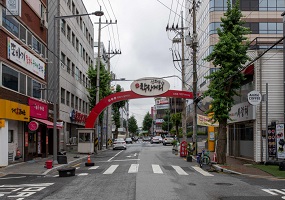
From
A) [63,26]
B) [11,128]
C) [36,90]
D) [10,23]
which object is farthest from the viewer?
[63,26]

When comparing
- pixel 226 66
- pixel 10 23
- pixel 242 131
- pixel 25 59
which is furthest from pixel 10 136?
pixel 242 131

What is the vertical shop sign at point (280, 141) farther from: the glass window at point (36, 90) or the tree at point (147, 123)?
the tree at point (147, 123)

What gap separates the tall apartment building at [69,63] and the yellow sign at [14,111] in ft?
20.9

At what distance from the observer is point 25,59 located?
25.1 metres

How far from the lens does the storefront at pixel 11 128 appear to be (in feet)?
68.4

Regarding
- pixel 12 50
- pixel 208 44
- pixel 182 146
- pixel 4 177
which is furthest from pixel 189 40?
pixel 208 44

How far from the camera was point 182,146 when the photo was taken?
104 feet

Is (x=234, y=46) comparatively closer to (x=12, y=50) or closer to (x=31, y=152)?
(x=12, y=50)

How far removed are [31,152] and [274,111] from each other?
55.8 ft

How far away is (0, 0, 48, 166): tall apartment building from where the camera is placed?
70.8ft

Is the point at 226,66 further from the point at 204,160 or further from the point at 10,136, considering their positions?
the point at 10,136

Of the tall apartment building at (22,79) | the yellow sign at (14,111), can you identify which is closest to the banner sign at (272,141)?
the tall apartment building at (22,79)

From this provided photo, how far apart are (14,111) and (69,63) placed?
64.1ft

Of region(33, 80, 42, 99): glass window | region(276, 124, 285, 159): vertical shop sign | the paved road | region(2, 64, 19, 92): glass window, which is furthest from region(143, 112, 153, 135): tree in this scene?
the paved road
